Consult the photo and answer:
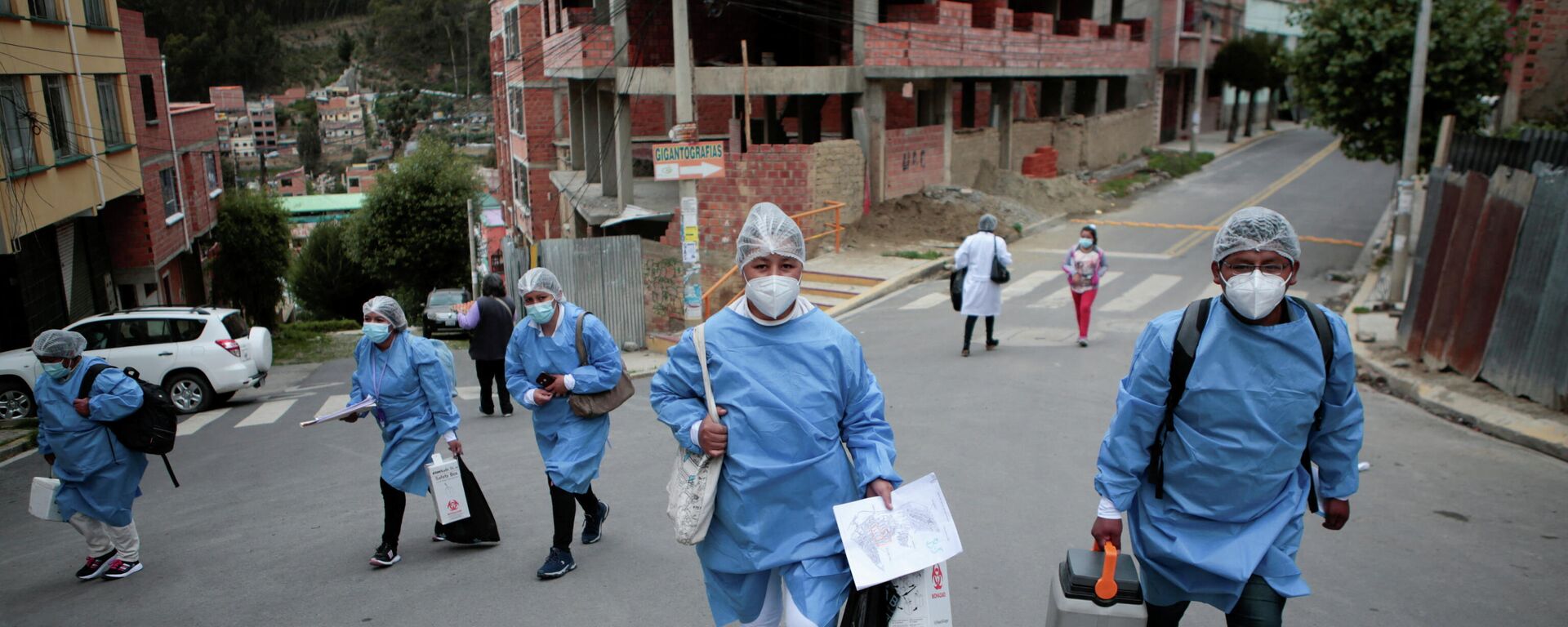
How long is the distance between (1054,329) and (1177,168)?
23661 mm

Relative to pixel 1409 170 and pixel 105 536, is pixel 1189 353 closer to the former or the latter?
pixel 105 536

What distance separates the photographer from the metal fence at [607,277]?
15.8 metres

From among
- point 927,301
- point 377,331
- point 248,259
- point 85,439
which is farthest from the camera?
point 248,259

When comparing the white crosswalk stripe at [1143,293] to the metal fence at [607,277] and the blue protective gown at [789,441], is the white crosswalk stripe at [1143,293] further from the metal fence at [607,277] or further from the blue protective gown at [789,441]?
the blue protective gown at [789,441]

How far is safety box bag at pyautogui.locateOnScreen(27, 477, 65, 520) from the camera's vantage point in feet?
21.1

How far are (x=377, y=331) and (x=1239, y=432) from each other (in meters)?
4.73

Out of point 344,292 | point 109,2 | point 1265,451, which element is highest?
point 109,2

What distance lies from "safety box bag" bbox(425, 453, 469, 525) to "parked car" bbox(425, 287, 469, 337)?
72.4ft

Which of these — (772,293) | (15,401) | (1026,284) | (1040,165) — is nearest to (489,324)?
(772,293)

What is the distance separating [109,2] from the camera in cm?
2025

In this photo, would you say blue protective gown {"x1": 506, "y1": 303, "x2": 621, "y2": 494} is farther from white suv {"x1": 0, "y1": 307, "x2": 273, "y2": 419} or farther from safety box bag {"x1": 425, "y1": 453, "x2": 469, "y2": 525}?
white suv {"x1": 0, "y1": 307, "x2": 273, "y2": 419}

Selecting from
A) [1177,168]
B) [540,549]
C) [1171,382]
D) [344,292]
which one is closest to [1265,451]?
[1171,382]

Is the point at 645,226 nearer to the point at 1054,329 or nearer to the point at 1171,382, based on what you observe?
the point at 1054,329

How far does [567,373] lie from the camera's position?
6.08m
